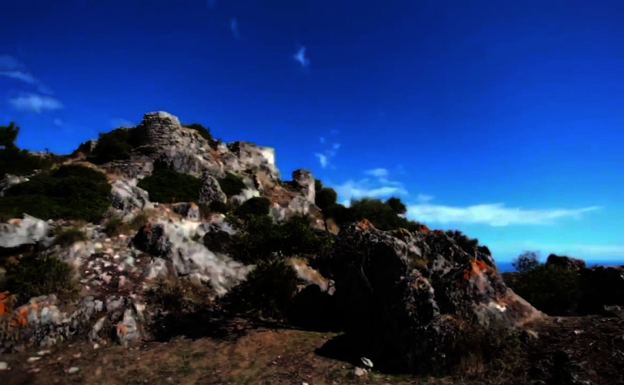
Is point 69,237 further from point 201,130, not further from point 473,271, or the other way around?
point 201,130

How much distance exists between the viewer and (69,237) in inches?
570

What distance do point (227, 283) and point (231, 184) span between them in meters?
15.8

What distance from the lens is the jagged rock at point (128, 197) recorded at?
2054cm

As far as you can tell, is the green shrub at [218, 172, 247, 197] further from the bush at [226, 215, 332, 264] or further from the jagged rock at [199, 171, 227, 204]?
the bush at [226, 215, 332, 264]

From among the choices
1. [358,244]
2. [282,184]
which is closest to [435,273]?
[358,244]

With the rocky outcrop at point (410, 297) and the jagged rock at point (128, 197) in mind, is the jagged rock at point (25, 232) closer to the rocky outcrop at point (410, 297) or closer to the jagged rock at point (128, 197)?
the jagged rock at point (128, 197)

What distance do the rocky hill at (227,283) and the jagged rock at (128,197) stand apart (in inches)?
5.7

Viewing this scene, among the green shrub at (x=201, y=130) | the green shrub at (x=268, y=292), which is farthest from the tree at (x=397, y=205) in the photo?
the green shrub at (x=268, y=292)

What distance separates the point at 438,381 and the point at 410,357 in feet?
2.93

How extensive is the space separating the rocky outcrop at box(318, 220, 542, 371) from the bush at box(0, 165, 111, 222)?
505 inches

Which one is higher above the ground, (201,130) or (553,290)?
(201,130)

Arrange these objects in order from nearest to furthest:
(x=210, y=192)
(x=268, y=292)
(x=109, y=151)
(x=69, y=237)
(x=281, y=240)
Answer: (x=268, y=292) → (x=69, y=237) → (x=281, y=240) → (x=210, y=192) → (x=109, y=151)

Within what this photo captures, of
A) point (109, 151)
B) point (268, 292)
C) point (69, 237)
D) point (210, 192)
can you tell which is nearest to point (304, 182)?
point (210, 192)

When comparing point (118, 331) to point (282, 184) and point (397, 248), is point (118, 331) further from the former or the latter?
point (282, 184)
